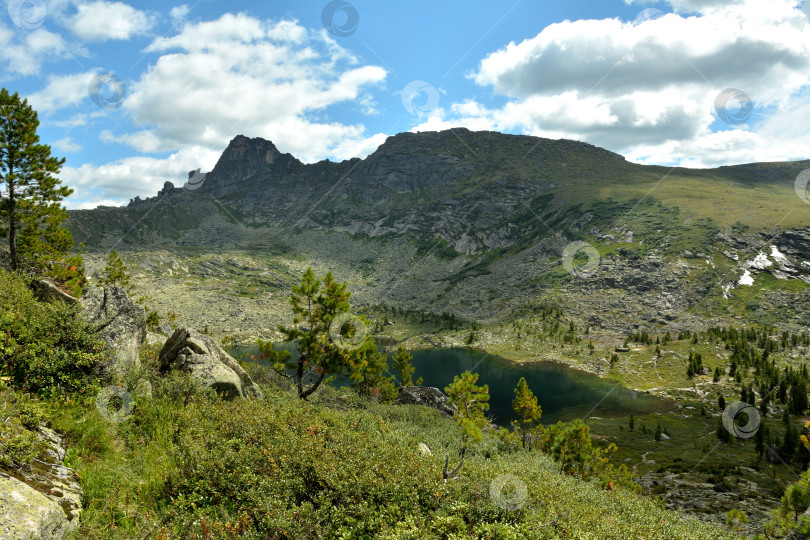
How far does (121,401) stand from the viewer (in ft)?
37.8

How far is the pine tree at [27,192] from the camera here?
28125 millimetres

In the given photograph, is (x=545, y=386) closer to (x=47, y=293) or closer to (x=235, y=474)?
(x=47, y=293)

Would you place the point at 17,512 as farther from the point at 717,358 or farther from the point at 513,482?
the point at 717,358

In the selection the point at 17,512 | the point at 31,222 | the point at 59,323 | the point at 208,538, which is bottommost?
the point at 208,538

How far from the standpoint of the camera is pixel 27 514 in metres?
5.32

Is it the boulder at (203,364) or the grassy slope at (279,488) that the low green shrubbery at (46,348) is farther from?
the boulder at (203,364)

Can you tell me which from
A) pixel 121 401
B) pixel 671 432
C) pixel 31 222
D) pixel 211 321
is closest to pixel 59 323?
pixel 121 401

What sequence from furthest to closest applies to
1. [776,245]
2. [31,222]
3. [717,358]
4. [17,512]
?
[776,245]
[717,358]
[31,222]
[17,512]

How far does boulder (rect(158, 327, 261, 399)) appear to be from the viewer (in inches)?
625

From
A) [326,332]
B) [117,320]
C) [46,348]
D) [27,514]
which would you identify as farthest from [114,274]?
[27,514]

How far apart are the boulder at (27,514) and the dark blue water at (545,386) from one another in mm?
65707

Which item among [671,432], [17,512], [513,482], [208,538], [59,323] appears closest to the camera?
[17,512]

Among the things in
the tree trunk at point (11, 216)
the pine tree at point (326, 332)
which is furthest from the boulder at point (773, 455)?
the tree trunk at point (11, 216)

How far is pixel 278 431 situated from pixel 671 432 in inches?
3001
